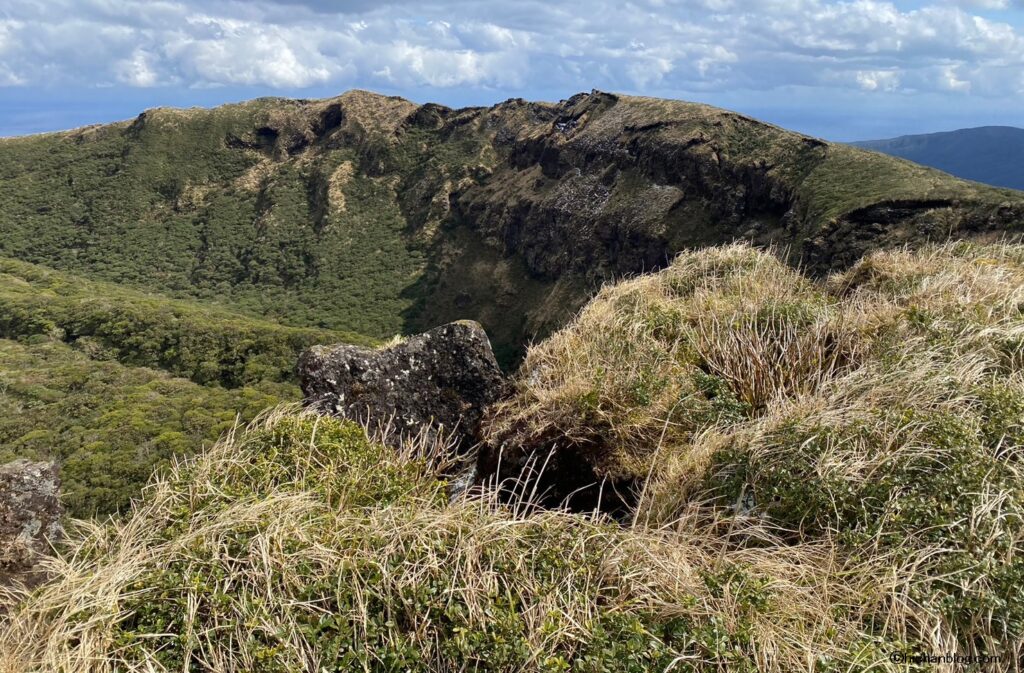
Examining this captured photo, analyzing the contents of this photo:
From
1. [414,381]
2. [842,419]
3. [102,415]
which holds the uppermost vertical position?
[842,419]

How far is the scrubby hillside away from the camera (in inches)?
110

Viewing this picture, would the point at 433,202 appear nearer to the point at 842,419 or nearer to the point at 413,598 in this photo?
the point at 842,419

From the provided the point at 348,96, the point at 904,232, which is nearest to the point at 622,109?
the point at 904,232

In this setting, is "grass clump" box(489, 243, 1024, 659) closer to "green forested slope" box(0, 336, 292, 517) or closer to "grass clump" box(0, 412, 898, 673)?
"grass clump" box(0, 412, 898, 673)

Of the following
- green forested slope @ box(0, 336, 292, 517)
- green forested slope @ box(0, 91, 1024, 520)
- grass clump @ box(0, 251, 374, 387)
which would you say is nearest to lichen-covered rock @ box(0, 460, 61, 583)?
green forested slope @ box(0, 336, 292, 517)

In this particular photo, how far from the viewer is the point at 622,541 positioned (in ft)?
11.0

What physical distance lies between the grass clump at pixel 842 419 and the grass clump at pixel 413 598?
0.35 metres

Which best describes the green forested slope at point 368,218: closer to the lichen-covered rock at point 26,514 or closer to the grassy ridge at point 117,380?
the grassy ridge at point 117,380

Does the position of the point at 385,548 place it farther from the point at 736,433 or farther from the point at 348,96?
the point at 348,96

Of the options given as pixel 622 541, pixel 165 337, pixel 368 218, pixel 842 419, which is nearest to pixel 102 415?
pixel 165 337

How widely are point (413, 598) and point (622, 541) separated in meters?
1.09

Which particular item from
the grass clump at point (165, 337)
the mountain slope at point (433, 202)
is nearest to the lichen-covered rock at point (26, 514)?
the grass clump at point (165, 337)

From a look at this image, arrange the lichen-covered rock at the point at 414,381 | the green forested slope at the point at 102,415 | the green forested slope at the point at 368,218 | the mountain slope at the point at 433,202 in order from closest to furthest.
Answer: the lichen-covered rock at the point at 414,381
the green forested slope at the point at 102,415
the green forested slope at the point at 368,218
the mountain slope at the point at 433,202

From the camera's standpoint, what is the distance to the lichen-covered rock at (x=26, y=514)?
531 centimetres
